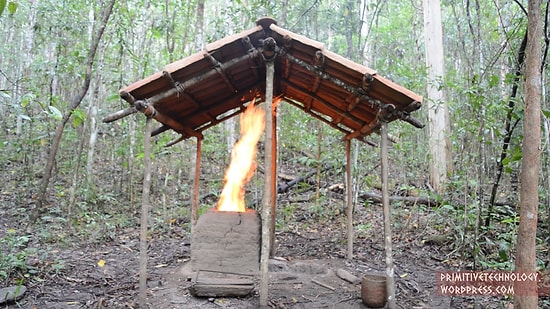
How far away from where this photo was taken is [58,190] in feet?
35.5

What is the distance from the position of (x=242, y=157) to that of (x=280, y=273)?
224 centimetres

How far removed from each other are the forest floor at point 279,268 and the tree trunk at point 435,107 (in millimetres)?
1971

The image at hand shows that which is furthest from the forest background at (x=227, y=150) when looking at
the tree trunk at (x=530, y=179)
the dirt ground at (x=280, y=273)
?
the tree trunk at (x=530, y=179)

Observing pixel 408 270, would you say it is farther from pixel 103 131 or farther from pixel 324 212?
pixel 103 131

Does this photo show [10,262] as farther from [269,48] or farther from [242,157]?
[269,48]

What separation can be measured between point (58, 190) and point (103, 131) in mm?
4705

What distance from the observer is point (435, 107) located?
35.2ft

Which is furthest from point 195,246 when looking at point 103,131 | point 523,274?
point 103,131

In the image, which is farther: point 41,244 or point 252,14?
point 252,14

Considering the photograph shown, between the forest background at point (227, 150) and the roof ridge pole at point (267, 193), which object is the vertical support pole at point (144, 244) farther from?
the forest background at point (227, 150)

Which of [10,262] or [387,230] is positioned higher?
[387,230]

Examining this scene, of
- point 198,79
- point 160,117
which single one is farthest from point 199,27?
point 198,79

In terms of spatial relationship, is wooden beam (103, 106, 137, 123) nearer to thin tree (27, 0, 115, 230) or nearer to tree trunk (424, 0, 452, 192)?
thin tree (27, 0, 115, 230)

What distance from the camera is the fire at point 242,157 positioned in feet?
23.6
